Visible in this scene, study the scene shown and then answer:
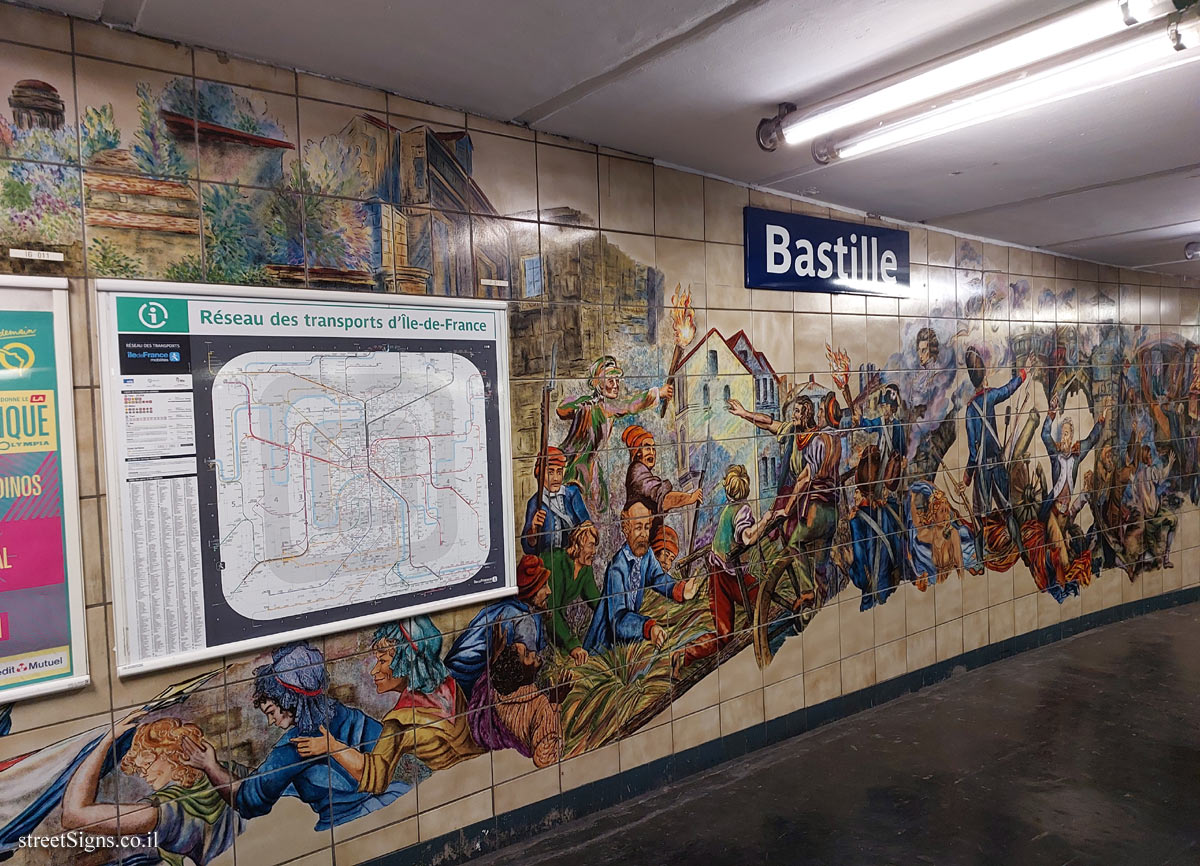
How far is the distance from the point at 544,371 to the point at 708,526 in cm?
115

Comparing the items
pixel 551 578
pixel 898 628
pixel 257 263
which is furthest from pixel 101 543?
pixel 898 628

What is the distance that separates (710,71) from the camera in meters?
2.45

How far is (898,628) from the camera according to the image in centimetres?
448

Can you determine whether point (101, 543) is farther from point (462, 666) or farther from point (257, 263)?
point (462, 666)

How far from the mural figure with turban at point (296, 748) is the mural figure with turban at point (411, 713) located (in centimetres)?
3

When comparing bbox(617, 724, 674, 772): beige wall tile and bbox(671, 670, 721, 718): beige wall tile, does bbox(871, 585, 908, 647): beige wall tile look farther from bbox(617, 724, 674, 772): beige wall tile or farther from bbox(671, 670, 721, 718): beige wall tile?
bbox(617, 724, 674, 772): beige wall tile

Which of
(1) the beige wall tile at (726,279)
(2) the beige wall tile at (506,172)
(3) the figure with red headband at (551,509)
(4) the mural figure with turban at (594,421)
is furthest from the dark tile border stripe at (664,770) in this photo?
(2) the beige wall tile at (506,172)

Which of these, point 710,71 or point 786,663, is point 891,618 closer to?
point 786,663

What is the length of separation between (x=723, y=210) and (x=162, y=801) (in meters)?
3.13

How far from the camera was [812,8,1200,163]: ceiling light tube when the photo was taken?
6.82ft

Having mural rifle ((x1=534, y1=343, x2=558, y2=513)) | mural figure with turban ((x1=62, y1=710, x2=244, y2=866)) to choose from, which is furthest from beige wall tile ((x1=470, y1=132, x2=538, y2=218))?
mural figure with turban ((x1=62, y1=710, x2=244, y2=866))

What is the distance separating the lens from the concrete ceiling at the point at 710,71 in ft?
6.86

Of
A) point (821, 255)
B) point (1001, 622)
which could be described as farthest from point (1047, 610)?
point (821, 255)

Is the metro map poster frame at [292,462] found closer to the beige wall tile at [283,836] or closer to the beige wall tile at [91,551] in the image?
the beige wall tile at [91,551]
